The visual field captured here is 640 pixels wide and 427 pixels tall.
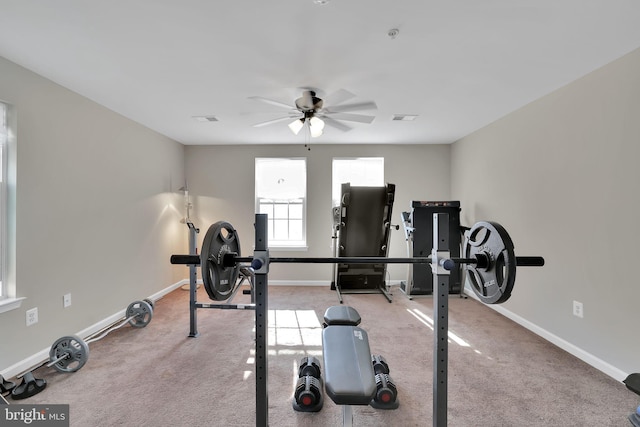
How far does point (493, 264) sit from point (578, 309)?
6.22ft

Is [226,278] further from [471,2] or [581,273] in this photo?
[581,273]

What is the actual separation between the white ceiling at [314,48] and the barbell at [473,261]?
1233 millimetres

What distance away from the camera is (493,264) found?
4.08 ft

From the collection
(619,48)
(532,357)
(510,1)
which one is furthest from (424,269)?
(510,1)

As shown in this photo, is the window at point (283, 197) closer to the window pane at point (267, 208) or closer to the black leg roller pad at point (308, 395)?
the window pane at point (267, 208)

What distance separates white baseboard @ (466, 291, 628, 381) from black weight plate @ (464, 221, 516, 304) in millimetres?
1748

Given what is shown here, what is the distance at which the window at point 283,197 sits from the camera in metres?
4.68

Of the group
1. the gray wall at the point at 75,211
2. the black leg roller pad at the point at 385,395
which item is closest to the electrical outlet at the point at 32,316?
the gray wall at the point at 75,211

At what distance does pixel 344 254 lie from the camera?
3.99 metres

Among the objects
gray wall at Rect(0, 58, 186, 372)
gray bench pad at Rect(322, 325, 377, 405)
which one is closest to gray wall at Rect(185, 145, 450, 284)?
gray wall at Rect(0, 58, 186, 372)

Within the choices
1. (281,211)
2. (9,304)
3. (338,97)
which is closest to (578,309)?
(338,97)

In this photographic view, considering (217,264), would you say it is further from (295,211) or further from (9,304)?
(295,211)

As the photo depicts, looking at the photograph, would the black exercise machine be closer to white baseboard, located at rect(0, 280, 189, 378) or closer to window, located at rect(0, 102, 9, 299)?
white baseboard, located at rect(0, 280, 189, 378)

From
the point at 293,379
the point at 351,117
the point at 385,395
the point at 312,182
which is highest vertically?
the point at 351,117
